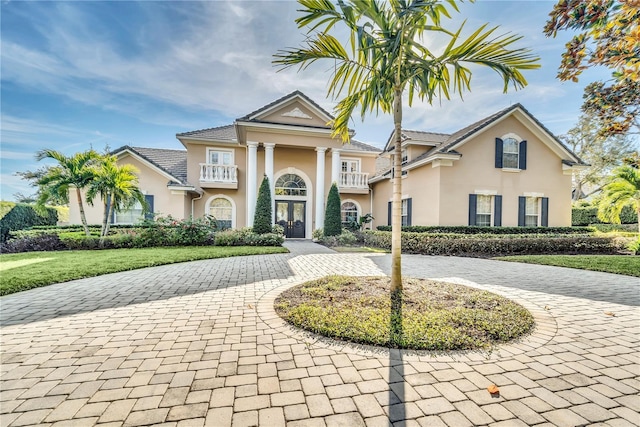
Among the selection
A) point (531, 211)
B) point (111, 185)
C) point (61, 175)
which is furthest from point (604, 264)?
point (61, 175)

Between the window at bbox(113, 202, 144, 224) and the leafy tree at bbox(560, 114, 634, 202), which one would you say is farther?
the leafy tree at bbox(560, 114, 634, 202)

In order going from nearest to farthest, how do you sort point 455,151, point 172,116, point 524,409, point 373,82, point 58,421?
point 58,421 → point 524,409 → point 373,82 → point 455,151 → point 172,116

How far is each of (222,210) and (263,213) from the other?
4.62 metres

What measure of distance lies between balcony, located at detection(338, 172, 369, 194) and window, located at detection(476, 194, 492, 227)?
23.4ft

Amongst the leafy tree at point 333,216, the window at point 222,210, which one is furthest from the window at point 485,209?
the window at point 222,210

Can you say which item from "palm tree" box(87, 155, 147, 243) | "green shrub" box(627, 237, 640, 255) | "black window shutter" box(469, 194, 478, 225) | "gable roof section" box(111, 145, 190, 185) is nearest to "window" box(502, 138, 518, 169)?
"black window shutter" box(469, 194, 478, 225)

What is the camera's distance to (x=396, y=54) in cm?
458

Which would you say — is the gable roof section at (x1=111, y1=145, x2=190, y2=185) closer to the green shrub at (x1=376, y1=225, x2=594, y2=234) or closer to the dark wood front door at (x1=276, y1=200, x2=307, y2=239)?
the dark wood front door at (x1=276, y1=200, x2=307, y2=239)

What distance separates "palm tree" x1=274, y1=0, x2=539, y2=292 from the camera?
431 centimetres

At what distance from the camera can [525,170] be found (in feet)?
48.0

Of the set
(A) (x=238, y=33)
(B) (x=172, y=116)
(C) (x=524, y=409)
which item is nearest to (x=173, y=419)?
(C) (x=524, y=409)

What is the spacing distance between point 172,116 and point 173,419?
19.5 metres

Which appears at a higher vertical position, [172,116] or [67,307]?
[172,116]

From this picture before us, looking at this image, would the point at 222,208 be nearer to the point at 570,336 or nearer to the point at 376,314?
the point at 376,314
